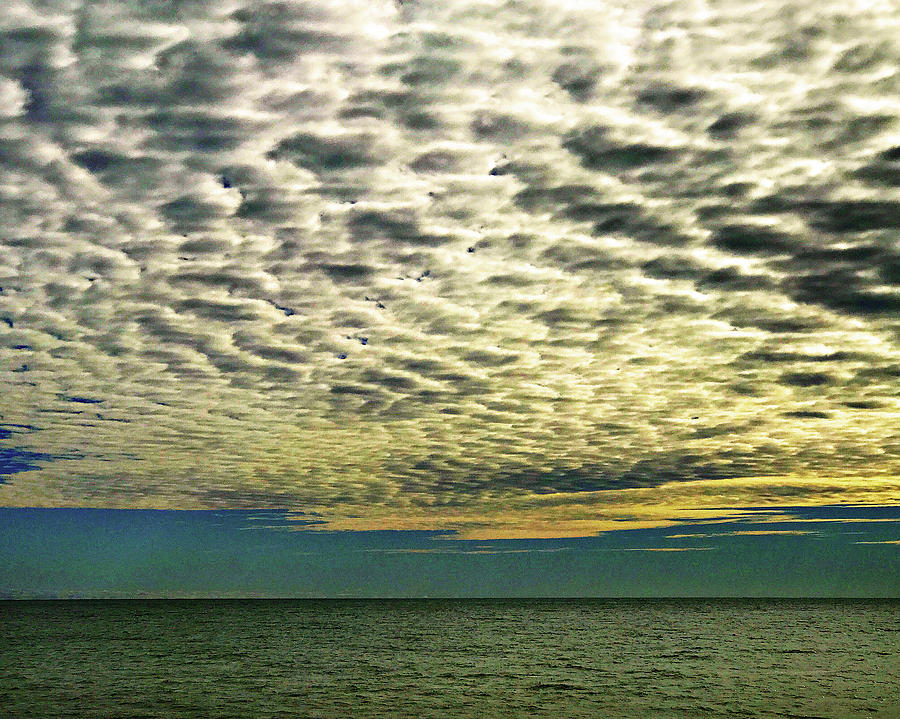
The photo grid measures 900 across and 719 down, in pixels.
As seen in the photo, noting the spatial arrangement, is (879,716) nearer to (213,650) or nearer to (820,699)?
(820,699)

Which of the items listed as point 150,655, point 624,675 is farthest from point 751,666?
point 150,655

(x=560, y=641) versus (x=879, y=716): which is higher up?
(x=879, y=716)

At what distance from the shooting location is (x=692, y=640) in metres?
104

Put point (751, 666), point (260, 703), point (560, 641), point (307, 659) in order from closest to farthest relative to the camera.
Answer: point (260, 703) < point (751, 666) < point (307, 659) < point (560, 641)

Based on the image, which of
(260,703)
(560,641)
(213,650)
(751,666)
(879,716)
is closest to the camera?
(879,716)

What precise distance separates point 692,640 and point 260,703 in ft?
241

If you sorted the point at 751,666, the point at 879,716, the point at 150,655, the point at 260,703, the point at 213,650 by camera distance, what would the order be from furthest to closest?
1. the point at 213,650
2. the point at 150,655
3. the point at 751,666
4. the point at 260,703
5. the point at 879,716

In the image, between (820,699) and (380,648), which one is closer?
(820,699)

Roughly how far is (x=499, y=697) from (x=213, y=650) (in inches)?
1961

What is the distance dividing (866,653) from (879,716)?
1869 inches

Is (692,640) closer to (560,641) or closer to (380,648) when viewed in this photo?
(560,641)

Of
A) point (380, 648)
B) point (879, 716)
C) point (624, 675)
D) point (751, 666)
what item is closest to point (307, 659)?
point (380, 648)

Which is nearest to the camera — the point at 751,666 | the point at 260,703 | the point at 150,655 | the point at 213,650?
the point at 260,703

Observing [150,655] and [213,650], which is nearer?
[150,655]
